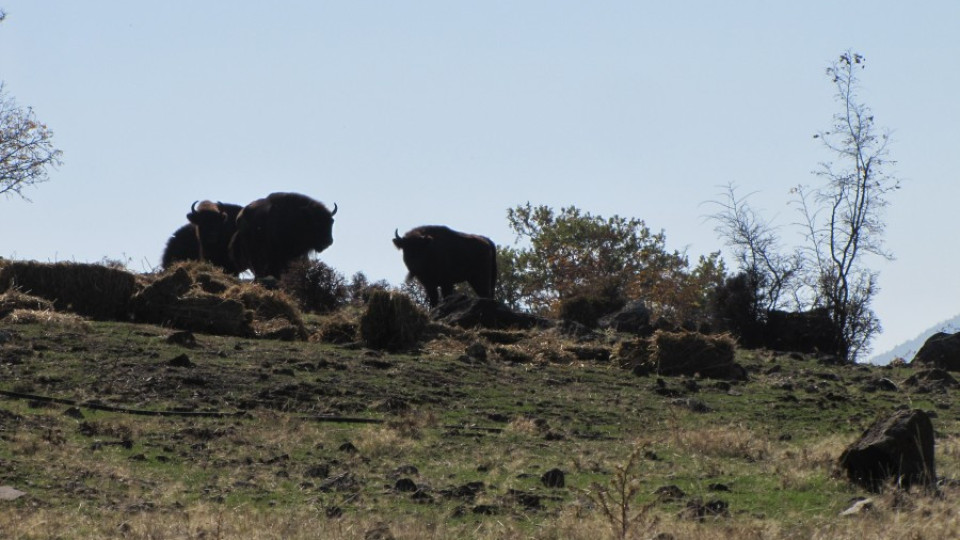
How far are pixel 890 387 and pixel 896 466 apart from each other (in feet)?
27.4

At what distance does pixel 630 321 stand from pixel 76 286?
30.2 ft

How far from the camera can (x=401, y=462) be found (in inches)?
436

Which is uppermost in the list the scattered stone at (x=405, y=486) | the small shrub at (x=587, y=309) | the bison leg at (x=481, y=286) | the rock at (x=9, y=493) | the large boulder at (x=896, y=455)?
the bison leg at (x=481, y=286)

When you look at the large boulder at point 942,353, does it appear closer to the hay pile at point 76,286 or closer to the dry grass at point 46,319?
the hay pile at point 76,286

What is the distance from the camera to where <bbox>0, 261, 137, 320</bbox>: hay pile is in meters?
A: 19.9

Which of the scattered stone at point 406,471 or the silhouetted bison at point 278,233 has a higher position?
the silhouetted bison at point 278,233


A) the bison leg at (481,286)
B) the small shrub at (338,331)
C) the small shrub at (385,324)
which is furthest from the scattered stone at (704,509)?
the bison leg at (481,286)

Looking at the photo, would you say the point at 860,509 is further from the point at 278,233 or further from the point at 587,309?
the point at 278,233

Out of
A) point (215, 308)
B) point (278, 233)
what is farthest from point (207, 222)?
point (215, 308)

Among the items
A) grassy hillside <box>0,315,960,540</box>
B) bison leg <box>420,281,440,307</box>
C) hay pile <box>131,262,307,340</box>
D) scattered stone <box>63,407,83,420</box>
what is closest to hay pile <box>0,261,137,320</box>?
hay pile <box>131,262,307,340</box>

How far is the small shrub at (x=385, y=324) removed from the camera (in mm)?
19328

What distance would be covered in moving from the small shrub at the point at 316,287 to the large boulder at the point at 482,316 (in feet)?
8.73

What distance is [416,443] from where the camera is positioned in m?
12.0

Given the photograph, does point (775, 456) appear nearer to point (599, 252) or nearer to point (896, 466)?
point (896, 466)
